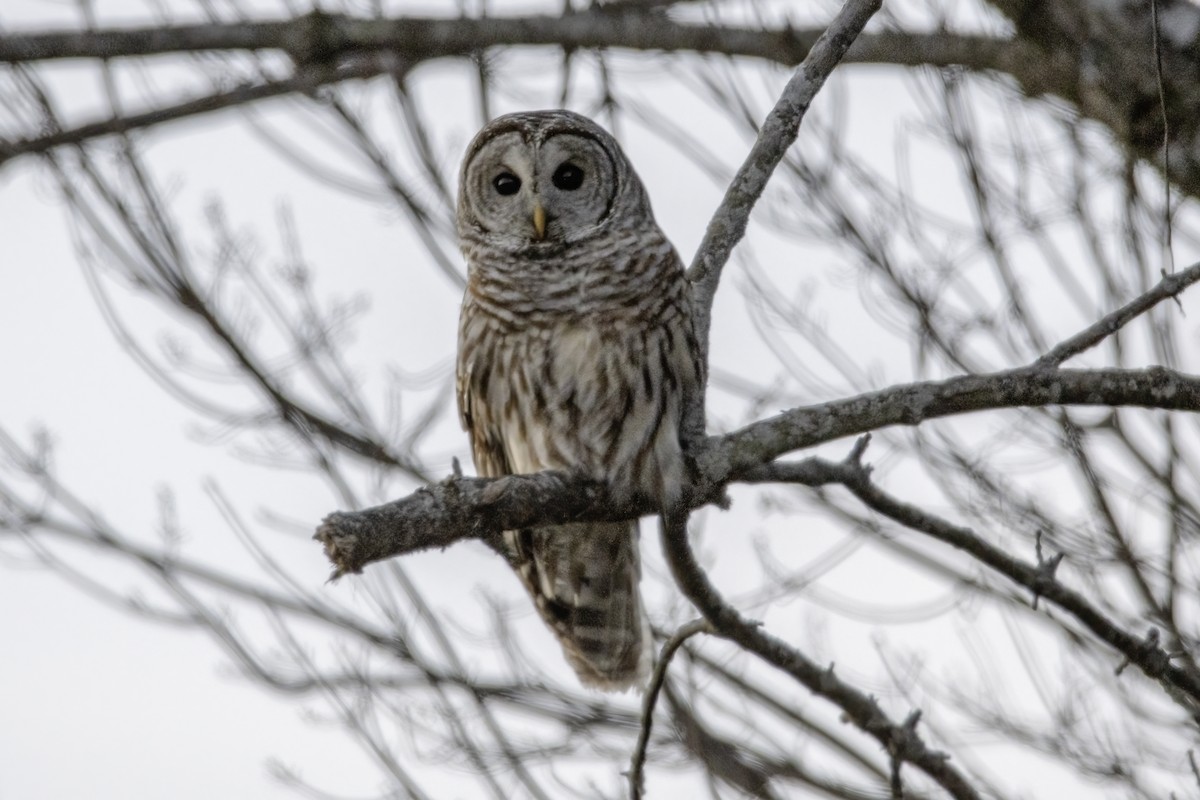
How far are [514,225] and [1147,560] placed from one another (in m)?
2.25

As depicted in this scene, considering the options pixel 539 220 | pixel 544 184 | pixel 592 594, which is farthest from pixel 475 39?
pixel 592 594

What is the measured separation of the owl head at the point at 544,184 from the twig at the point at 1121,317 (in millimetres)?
1648

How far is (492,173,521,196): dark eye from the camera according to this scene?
15.0ft

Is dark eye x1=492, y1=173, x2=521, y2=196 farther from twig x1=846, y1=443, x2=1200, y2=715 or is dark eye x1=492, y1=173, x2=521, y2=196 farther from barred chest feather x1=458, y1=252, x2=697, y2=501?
twig x1=846, y1=443, x2=1200, y2=715

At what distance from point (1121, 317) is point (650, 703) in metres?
1.47

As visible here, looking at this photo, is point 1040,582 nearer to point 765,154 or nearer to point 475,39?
point 765,154

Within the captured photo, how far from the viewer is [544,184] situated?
4.50 metres

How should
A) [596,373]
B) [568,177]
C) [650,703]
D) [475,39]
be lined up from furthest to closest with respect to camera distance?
[475,39]
[568,177]
[596,373]
[650,703]

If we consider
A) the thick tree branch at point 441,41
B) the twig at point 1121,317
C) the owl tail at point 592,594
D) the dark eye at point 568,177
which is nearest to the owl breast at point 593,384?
the owl tail at point 592,594

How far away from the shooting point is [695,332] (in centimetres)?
400

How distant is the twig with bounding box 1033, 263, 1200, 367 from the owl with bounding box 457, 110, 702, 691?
0.96 metres

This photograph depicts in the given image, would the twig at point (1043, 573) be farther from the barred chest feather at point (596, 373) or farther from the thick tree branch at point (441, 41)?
the thick tree branch at point (441, 41)

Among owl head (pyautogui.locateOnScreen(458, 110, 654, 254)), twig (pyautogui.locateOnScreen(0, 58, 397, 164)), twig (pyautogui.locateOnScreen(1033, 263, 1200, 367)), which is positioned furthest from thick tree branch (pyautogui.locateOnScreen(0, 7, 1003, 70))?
twig (pyautogui.locateOnScreen(1033, 263, 1200, 367))

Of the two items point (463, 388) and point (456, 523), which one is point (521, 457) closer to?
point (463, 388)
